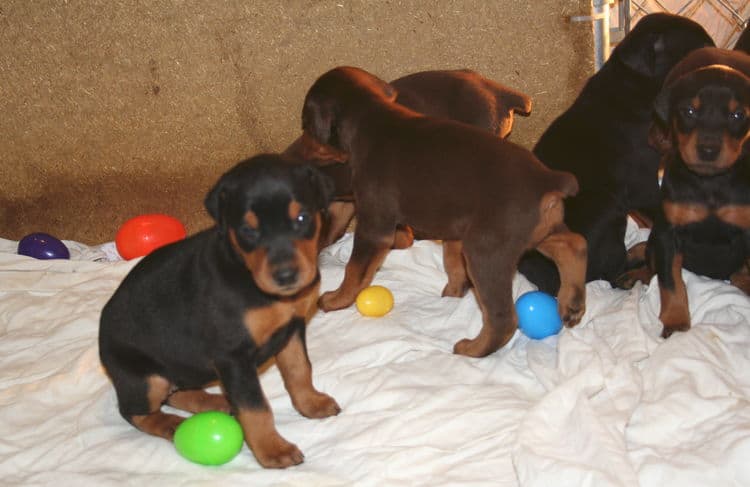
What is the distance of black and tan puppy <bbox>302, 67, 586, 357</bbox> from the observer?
361cm

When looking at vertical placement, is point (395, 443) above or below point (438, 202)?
below

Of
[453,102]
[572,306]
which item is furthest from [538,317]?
[453,102]

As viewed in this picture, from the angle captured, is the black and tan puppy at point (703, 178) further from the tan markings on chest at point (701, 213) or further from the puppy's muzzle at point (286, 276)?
the puppy's muzzle at point (286, 276)

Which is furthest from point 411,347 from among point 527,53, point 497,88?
point 527,53

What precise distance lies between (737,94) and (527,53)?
192 centimetres

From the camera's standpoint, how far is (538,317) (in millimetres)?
4039

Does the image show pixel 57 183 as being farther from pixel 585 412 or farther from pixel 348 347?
pixel 585 412

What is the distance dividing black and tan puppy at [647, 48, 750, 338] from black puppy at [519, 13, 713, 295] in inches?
8.4

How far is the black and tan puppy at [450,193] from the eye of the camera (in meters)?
3.61

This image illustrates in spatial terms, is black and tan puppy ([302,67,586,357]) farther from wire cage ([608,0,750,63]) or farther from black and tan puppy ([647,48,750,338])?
wire cage ([608,0,750,63])

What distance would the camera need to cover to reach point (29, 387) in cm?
397

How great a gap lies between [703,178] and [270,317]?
7.34ft

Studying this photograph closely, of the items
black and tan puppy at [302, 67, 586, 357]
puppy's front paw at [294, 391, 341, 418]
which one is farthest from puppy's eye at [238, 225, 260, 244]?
black and tan puppy at [302, 67, 586, 357]

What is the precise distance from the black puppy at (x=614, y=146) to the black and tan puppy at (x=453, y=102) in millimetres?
426
